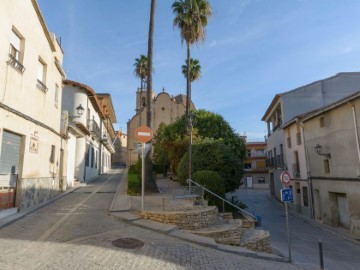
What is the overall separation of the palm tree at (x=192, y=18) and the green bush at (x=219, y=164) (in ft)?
18.5

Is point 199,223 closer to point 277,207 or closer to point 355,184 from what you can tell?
point 355,184

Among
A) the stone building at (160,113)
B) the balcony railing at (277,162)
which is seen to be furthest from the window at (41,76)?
the stone building at (160,113)

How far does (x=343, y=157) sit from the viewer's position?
16406 millimetres

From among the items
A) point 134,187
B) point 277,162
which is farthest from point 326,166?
point 134,187

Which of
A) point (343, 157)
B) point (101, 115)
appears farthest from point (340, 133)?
point (101, 115)

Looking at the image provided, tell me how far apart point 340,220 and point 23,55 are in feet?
62.8

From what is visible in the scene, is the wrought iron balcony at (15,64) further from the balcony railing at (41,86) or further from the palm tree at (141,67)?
the palm tree at (141,67)

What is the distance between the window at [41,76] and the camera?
11297 mm

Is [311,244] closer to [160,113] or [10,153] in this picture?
[10,153]

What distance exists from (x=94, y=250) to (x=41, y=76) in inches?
339

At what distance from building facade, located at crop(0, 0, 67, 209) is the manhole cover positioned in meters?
4.29

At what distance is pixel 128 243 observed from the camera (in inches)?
264

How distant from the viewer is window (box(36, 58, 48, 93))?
1130 cm

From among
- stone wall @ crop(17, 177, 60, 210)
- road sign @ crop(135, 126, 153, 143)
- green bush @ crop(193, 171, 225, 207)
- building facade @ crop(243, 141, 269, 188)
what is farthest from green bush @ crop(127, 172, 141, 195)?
building facade @ crop(243, 141, 269, 188)
